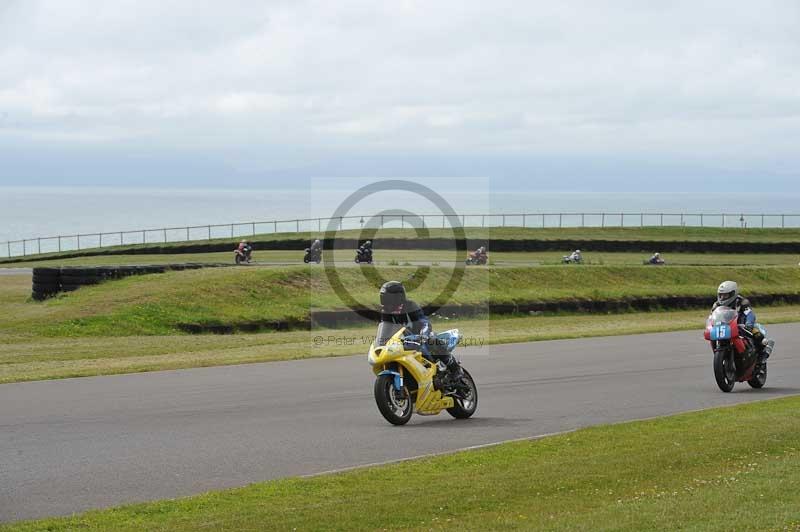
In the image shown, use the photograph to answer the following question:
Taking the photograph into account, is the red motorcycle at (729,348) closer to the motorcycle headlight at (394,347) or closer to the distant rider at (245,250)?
the motorcycle headlight at (394,347)

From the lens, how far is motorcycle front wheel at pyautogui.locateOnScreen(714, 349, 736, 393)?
17766 mm

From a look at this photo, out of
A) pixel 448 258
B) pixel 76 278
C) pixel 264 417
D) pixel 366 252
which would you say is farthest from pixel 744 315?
pixel 448 258

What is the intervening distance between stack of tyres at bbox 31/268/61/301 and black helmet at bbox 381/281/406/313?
20.5m

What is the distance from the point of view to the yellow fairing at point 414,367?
44.7ft

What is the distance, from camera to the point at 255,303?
31906mm

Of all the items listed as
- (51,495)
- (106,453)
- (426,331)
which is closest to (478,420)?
(426,331)

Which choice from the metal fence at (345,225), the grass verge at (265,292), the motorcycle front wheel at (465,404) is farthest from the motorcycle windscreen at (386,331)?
the metal fence at (345,225)

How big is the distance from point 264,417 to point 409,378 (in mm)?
1933

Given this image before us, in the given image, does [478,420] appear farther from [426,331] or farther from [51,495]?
[51,495]

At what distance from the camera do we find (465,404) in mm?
14750

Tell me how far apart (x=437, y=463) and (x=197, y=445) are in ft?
9.11

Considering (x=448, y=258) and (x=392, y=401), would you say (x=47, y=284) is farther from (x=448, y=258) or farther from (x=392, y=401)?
(x=448, y=258)

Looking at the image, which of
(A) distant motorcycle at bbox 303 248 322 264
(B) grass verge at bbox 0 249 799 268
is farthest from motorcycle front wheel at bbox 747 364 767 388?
(B) grass verge at bbox 0 249 799 268

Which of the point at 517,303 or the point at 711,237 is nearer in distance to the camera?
the point at 517,303
